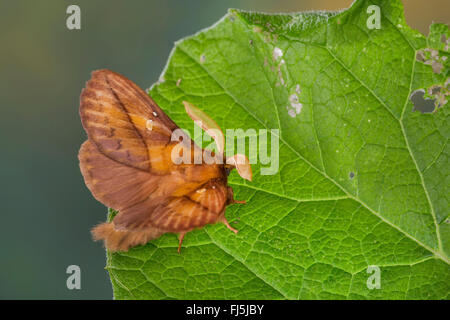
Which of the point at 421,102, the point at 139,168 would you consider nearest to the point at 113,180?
the point at 139,168

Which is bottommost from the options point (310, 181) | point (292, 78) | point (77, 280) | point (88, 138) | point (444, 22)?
point (77, 280)

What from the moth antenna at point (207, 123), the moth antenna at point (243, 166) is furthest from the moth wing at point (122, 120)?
the moth antenna at point (243, 166)

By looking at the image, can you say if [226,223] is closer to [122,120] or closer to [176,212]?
[176,212]

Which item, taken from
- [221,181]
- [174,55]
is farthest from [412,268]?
[174,55]

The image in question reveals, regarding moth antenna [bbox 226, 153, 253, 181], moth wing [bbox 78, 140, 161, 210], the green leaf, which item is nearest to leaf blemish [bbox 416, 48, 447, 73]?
the green leaf

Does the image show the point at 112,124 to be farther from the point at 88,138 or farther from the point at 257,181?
the point at 257,181

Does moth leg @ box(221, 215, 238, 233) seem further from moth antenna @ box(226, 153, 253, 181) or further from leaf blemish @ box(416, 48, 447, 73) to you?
leaf blemish @ box(416, 48, 447, 73)

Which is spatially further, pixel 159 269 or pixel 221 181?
pixel 159 269
